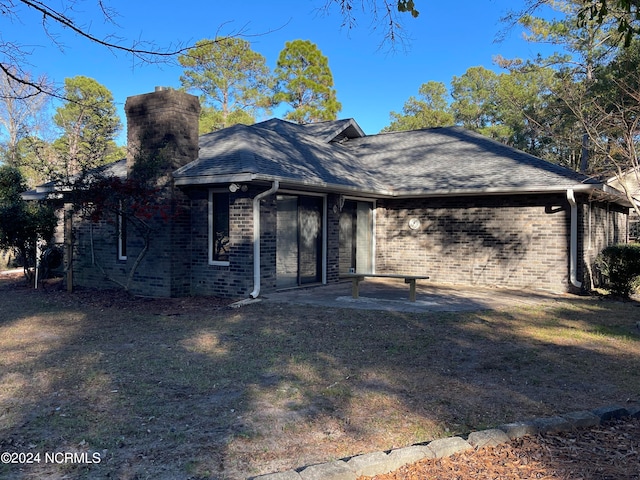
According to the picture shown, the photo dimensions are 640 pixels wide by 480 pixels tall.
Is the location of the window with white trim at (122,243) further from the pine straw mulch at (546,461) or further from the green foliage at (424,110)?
the green foliage at (424,110)

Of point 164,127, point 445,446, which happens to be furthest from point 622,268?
point 164,127

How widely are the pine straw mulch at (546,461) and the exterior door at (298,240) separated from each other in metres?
8.10

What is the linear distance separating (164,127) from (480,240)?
802cm

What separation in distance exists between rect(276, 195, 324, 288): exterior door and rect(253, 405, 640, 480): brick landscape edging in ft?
25.8

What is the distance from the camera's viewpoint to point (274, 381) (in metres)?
5.23

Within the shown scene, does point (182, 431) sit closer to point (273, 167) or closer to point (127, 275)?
point (273, 167)

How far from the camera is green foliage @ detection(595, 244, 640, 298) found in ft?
36.2

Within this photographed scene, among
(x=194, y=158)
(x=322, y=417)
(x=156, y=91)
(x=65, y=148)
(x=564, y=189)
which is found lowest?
(x=322, y=417)

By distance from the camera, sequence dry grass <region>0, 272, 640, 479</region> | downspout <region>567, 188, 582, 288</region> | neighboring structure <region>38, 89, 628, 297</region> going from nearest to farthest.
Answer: dry grass <region>0, 272, 640, 479</region> → neighboring structure <region>38, 89, 628, 297</region> → downspout <region>567, 188, 582, 288</region>

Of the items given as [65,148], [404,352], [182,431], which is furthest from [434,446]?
[65,148]

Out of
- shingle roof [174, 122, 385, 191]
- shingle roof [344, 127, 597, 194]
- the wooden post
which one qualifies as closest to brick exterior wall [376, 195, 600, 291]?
shingle roof [344, 127, 597, 194]

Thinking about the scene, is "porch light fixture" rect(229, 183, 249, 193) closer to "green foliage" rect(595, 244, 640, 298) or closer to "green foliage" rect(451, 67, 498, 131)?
"green foliage" rect(595, 244, 640, 298)

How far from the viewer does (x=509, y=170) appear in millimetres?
12914

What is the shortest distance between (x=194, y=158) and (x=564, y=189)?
26.3ft
